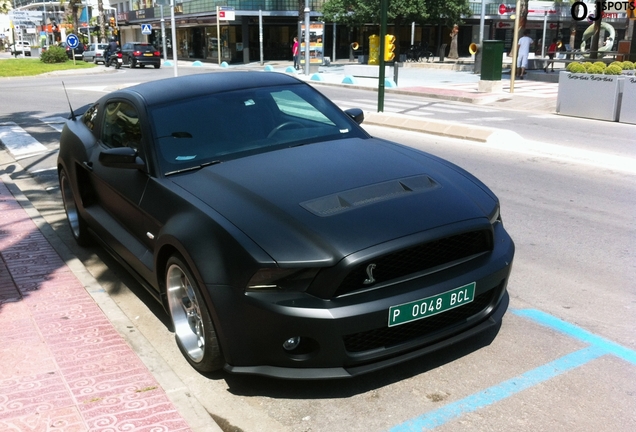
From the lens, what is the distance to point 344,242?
10.7 ft

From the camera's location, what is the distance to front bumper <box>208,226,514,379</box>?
3.21m

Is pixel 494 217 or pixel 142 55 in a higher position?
pixel 494 217

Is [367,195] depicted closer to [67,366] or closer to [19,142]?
[67,366]

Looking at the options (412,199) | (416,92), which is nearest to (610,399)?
(412,199)

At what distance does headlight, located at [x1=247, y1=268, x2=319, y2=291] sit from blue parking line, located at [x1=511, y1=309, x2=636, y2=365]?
1994 millimetres

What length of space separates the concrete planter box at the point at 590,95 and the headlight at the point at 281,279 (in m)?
14.7

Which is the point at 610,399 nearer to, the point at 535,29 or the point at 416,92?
the point at 416,92

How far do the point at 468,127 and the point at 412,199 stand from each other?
930 cm

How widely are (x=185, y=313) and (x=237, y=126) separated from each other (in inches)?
54.5

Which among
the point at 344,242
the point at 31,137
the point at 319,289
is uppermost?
the point at 344,242

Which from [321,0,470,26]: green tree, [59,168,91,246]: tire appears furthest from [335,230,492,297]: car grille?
[321,0,470,26]: green tree

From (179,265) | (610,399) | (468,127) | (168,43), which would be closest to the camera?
(610,399)

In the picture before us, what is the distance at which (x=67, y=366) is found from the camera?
3951 mm

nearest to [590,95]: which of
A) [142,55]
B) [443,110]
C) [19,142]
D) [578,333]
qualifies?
[443,110]
